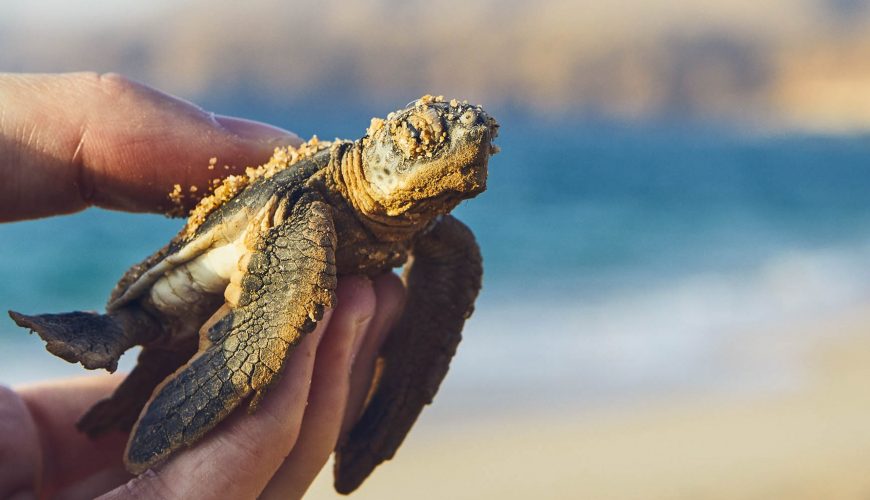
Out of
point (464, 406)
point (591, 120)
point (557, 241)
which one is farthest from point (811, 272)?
point (591, 120)

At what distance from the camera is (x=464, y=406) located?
20.3 feet

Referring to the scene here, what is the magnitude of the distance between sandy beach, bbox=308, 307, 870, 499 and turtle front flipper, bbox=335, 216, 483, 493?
2229mm

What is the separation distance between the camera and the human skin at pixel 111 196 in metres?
2.48

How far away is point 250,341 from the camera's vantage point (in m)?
2.11

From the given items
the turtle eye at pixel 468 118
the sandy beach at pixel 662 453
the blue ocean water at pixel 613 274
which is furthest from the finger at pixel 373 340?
the blue ocean water at pixel 613 274

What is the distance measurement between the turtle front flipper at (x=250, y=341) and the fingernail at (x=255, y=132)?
2.94 ft

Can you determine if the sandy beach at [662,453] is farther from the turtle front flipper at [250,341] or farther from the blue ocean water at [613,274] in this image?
the turtle front flipper at [250,341]

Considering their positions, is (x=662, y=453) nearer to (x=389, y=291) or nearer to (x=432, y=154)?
(x=389, y=291)

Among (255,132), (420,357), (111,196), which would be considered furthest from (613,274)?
(111,196)

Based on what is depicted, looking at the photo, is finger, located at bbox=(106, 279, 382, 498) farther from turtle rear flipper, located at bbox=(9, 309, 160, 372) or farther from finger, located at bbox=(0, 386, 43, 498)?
finger, located at bbox=(0, 386, 43, 498)

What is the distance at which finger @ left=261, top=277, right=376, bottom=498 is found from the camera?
8.08 feet

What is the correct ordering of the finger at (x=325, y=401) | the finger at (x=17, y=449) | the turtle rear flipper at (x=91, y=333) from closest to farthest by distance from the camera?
1. the turtle rear flipper at (x=91, y=333)
2. the finger at (x=325, y=401)
3. the finger at (x=17, y=449)

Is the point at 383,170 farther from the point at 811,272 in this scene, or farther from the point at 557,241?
the point at 557,241

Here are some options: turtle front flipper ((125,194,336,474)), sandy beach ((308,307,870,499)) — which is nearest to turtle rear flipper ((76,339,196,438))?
turtle front flipper ((125,194,336,474))
